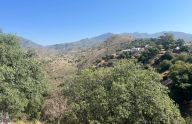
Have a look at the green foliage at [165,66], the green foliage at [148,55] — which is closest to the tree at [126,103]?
the green foliage at [165,66]

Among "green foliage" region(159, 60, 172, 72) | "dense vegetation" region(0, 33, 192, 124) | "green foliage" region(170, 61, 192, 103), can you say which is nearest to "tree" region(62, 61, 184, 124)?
"dense vegetation" region(0, 33, 192, 124)

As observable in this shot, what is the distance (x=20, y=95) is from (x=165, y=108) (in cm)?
1387

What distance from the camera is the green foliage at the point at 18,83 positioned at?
85.4ft

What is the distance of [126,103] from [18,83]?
12.5 meters

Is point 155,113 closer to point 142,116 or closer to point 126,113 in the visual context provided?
point 142,116

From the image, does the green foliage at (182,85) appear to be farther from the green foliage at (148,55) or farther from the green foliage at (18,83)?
the green foliage at (148,55)

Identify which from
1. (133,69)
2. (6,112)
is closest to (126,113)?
(133,69)

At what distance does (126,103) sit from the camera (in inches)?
915

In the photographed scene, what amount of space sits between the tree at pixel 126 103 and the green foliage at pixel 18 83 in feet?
16.0

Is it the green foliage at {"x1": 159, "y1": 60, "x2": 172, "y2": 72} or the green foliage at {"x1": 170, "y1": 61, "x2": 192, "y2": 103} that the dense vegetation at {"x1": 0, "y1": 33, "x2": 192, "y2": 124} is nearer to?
the green foliage at {"x1": 170, "y1": 61, "x2": 192, "y2": 103}

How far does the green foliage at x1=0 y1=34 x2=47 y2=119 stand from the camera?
26016mm

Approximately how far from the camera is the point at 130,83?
2492cm

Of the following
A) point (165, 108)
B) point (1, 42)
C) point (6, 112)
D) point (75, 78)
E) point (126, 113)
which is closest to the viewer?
point (126, 113)

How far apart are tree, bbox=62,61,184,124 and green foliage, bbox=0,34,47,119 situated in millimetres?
4890
